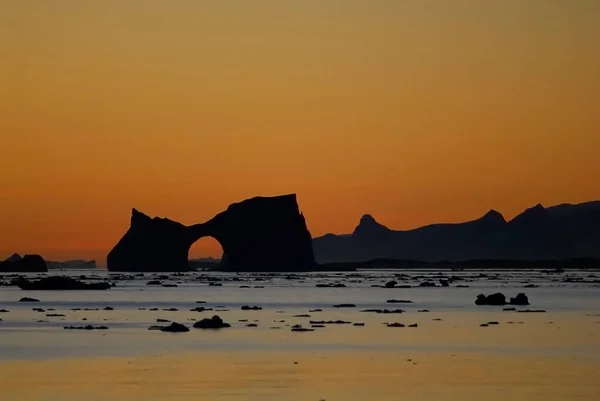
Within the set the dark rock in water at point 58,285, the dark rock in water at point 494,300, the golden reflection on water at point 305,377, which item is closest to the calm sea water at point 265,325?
the dark rock in water at point 494,300

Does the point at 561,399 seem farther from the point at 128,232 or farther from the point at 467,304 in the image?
the point at 128,232

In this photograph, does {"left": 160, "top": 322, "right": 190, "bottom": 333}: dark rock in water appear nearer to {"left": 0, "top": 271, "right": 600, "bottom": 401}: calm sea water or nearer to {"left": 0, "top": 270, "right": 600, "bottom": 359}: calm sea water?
{"left": 0, "top": 271, "right": 600, "bottom": 401}: calm sea water

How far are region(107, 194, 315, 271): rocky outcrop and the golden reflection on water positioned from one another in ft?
345

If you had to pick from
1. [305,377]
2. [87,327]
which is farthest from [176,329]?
[305,377]

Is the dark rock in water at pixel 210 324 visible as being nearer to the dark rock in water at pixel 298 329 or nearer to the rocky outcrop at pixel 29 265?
the dark rock in water at pixel 298 329

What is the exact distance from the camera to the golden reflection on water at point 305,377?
21859mm

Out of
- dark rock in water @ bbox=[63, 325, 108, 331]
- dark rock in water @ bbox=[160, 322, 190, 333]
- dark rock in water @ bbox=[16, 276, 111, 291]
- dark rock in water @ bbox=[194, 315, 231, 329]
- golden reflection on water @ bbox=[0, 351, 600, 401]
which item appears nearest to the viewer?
golden reflection on water @ bbox=[0, 351, 600, 401]

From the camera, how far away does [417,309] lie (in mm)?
54906

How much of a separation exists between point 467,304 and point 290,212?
8191cm

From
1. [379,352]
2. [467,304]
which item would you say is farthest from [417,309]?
[379,352]

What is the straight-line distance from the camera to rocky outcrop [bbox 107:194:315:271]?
135 metres

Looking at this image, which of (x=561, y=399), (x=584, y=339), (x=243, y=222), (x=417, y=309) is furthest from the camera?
(x=243, y=222)

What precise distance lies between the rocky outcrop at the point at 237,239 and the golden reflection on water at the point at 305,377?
105244 millimetres

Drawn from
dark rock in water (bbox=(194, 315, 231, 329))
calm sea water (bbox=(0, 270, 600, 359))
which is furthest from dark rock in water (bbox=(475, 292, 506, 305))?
dark rock in water (bbox=(194, 315, 231, 329))
